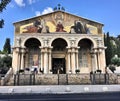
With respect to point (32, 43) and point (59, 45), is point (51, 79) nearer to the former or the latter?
point (59, 45)

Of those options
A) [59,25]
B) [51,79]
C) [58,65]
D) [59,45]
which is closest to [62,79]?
[51,79]

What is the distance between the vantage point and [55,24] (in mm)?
33750

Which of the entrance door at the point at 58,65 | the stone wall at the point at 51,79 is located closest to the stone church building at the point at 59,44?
the entrance door at the point at 58,65

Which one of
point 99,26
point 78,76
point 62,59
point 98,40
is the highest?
point 99,26

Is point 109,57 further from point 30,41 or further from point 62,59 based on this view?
point 30,41

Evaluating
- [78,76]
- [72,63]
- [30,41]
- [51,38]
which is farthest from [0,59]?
[78,76]

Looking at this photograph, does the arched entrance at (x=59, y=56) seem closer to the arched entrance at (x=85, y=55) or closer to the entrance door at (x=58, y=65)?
the entrance door at (x=58, y=65)

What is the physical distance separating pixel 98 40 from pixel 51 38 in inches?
283

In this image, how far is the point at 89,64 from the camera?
34438 millimetres

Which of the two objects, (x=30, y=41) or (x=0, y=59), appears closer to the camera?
(x=30, y=41)

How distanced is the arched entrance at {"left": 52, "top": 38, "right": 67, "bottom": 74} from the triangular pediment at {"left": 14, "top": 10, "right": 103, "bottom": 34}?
2338mm

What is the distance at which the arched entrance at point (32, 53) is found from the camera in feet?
111

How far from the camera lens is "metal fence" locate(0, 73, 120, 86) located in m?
24.1

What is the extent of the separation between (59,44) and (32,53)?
15.0 feet
